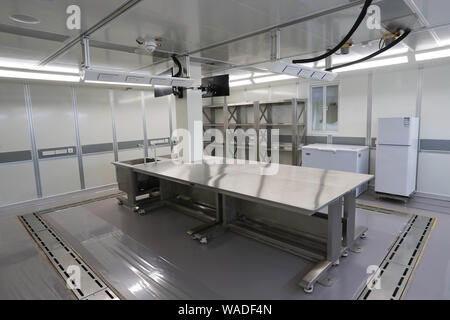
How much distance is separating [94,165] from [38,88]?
168cm

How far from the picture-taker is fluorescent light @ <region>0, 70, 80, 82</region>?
3.80 metres

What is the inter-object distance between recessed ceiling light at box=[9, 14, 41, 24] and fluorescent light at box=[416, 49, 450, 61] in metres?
4.48

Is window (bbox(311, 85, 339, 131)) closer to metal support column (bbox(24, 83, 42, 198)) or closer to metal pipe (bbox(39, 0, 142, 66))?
metal pipe (bbox(39, 0, 142, 66))

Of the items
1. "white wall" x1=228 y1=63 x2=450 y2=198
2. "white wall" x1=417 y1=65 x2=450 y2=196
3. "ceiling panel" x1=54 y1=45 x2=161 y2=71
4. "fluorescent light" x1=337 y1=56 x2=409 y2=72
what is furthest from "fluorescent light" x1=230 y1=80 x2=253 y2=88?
"white wall" x1=417 y1=65 x2=450 y2=196

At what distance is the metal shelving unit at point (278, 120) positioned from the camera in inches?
218

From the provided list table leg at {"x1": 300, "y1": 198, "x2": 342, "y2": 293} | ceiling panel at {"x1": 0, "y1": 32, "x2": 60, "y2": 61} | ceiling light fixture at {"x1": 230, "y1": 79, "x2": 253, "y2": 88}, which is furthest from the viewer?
ceiling light fixture at {"x1": 230, "y1": 79, "x2": 253, "y2": 88}

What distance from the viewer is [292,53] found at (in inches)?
145

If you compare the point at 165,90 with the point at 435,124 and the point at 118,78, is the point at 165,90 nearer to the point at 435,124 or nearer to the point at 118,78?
the point at 118,78

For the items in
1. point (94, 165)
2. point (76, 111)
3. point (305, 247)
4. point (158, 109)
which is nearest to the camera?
point (305, 247)

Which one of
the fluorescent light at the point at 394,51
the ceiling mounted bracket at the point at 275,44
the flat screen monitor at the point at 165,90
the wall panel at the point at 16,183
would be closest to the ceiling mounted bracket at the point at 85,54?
the flat screen monitor at the point at 165,90

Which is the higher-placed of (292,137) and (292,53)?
(292,53)

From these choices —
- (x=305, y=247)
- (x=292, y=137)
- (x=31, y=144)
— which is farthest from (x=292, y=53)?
(x=31, y=144)
